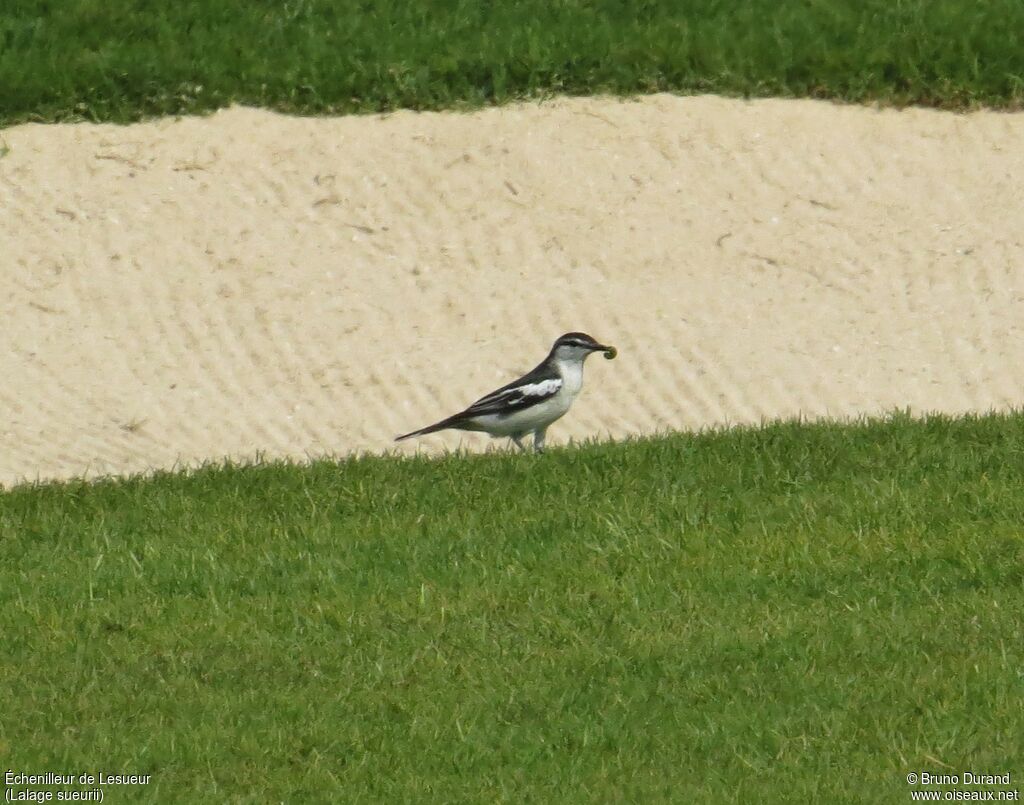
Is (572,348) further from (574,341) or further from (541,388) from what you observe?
(541,388)

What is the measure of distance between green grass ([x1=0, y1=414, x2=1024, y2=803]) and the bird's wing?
0.57m

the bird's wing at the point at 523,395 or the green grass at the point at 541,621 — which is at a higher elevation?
the green grass at the point at 541,621

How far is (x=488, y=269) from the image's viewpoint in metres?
17.5

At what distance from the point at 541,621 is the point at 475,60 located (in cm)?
1003

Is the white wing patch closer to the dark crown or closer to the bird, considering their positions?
the bird

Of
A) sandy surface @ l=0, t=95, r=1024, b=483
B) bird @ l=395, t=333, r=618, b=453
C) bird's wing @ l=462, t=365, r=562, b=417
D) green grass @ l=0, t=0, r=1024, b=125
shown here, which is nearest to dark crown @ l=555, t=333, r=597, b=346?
bird @ l=395, t=333, r=618, b=453

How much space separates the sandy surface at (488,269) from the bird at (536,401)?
2.33 m

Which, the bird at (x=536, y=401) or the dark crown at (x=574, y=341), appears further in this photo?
the dark crown at (x=574, y=341)

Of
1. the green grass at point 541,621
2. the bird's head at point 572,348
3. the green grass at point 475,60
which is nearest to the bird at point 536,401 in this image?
the bird's head at point 572,348

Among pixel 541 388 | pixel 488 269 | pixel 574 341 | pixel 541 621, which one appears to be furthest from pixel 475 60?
pixel 541 621

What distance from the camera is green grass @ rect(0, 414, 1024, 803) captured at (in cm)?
766

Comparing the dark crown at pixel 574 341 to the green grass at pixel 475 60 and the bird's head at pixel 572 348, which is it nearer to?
the bird's head at pixel 572 348

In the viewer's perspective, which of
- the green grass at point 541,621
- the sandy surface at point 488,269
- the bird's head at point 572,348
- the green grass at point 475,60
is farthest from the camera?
the green grass at point 475,60

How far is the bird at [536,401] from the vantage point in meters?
12.9
